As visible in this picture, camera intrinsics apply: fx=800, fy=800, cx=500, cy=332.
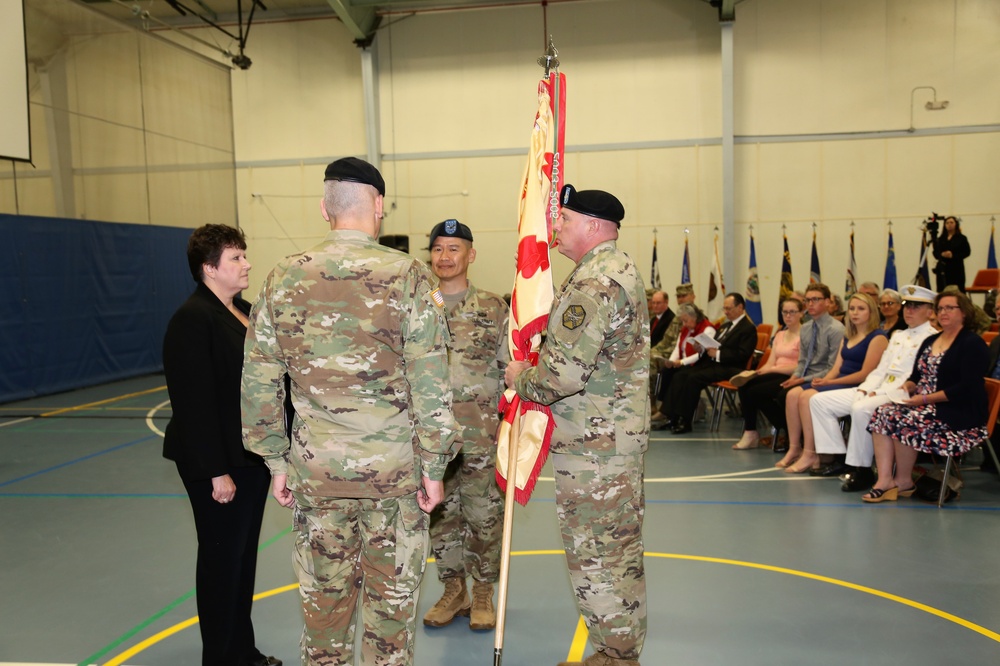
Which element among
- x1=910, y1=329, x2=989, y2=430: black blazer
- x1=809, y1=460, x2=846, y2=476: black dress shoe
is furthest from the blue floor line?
x1=910, y1=329, x2=989, y2=430: black blazer

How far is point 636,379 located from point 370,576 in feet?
3.94

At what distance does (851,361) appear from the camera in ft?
21.3

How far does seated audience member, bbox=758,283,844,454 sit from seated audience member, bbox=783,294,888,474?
A: 0.66ft

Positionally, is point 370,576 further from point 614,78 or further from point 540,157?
point 614,78

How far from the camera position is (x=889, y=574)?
4.14 metres

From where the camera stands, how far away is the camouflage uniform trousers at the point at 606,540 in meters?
2.94

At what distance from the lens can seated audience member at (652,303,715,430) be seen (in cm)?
870

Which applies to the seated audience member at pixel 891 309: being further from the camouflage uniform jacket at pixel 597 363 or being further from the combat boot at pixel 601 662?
the combat boot at pixel 601 662

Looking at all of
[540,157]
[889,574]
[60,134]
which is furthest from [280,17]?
[889,574]

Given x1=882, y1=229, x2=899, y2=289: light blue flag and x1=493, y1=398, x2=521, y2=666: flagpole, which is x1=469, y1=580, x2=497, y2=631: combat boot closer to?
x1=493, y1=398, x2=521, y2=666: flagpole

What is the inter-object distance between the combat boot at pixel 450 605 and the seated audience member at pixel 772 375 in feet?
14.2

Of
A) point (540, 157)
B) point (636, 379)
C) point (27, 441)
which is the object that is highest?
point (540, 157)

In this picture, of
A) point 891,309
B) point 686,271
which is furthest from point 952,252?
point 891,309

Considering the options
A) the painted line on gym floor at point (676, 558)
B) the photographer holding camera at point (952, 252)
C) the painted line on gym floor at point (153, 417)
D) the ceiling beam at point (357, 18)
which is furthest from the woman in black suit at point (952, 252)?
the painted line on gym floor at point (153, 417)
